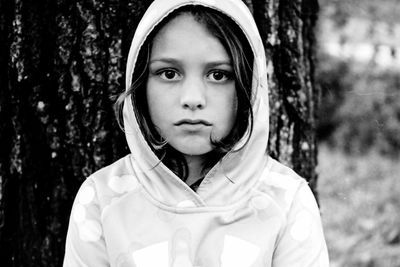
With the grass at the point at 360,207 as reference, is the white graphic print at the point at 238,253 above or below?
above

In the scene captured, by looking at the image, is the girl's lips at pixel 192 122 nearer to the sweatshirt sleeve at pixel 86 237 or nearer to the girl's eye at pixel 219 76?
the girl's eye at pixel 219 76

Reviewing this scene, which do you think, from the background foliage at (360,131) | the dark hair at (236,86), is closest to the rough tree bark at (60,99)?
the dark hair at (236,86)

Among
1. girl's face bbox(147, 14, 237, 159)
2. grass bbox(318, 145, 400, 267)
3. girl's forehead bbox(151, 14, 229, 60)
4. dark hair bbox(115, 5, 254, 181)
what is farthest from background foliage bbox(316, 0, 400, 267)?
girl's forehead bbox(151, 14, 229, 60)

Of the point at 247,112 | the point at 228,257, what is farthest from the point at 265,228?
the point at 247,112

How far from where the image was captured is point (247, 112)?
6.91ft

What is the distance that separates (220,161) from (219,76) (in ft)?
0.93

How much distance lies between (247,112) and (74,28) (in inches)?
30.0

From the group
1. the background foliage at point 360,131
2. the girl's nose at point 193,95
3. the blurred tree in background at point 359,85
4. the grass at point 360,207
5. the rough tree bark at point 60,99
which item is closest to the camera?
the girl's nose at point 193,95

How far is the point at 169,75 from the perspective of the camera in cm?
205

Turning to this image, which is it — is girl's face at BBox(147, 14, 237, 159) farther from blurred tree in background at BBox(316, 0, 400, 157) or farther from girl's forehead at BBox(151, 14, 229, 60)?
blurred tree in background at BBox(316, 0, 400, 157)

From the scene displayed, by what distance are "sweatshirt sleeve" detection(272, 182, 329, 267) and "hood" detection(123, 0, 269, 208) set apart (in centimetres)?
17

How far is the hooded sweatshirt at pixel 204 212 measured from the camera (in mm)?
2053

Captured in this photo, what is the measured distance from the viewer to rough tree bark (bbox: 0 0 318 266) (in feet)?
7.94

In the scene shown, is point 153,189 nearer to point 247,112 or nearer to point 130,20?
point 247,112
